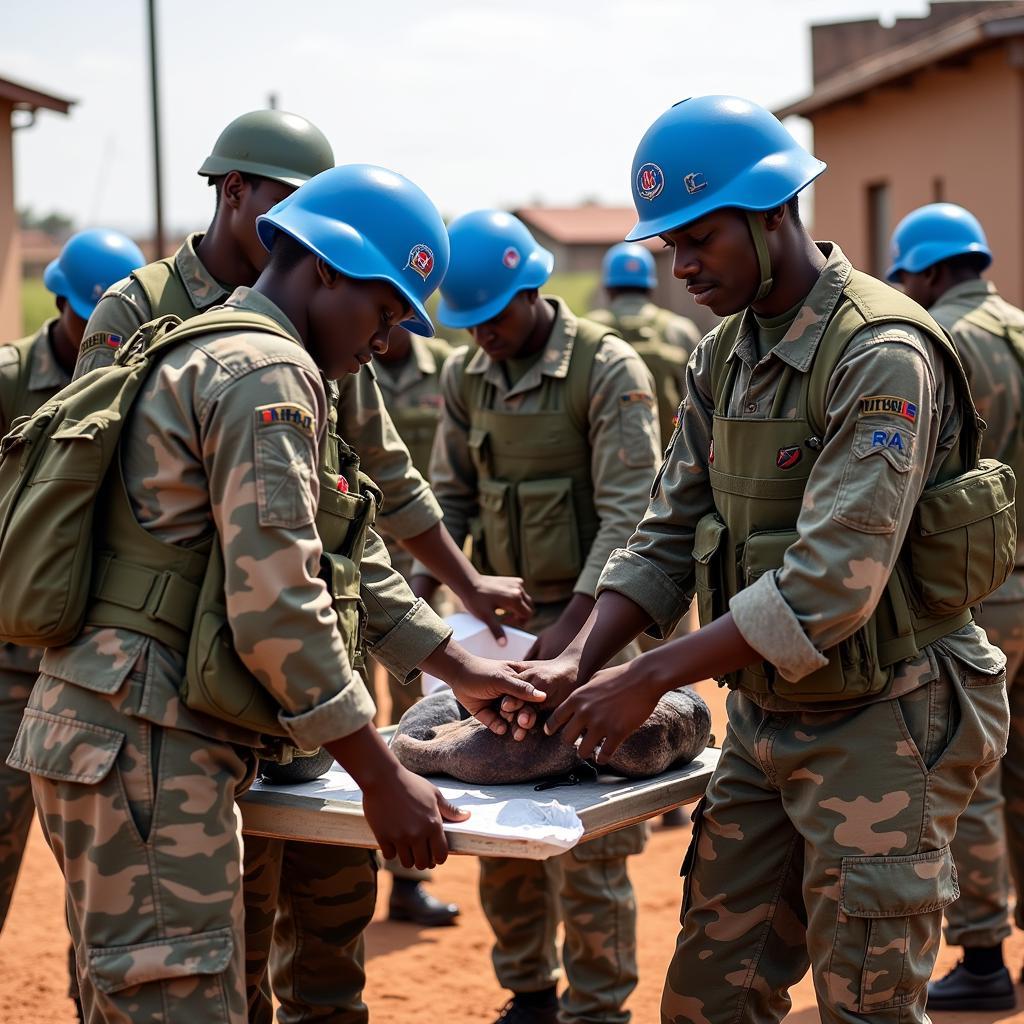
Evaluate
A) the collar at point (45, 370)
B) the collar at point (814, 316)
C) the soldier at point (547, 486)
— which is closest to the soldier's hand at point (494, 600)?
the soldier at point (547, 486)

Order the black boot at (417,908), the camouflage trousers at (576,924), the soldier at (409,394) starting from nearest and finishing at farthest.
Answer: the camouflage trousers at (576,924)
the black boot at (417,908)
the soldier at (409,394)

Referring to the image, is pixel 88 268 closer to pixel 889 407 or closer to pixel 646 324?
pixel 889 407

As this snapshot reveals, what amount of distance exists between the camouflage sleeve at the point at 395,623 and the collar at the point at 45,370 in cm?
194

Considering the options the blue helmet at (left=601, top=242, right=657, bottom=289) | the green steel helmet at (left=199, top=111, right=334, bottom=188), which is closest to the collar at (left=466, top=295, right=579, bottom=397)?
the green steel helmet at (left=199, top=111, right=334, bottom=188)

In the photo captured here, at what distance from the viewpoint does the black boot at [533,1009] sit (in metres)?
4.98

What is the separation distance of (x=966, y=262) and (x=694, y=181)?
121 inches

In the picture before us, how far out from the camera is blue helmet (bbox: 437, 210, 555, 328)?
16.9ft

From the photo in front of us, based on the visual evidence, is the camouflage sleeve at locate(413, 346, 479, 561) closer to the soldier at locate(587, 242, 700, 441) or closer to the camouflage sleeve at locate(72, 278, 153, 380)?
the camouflage sleeve at locate(72, 278, 153, 380)

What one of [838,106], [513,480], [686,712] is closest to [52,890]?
[513,480]

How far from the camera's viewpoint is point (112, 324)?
13.3 ft

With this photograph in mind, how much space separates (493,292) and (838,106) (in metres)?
16.6

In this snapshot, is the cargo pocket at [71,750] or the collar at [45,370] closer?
the cargo pocket at [71,750]

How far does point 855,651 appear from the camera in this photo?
3.12 metres

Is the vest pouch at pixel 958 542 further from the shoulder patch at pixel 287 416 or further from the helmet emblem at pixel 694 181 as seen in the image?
the shoulder patch at pixel 287 416
